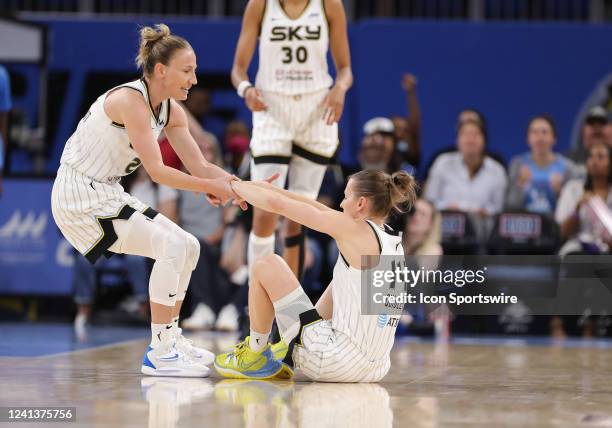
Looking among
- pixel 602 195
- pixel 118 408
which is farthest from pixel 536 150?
pixel 118 408

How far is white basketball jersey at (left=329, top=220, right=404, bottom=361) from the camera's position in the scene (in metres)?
4.59

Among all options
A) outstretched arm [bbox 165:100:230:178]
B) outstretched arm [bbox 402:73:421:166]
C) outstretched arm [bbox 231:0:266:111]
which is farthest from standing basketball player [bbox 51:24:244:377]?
outstretched arm [bbox 402:73:421:166]

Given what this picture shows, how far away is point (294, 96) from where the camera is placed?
6133 mm

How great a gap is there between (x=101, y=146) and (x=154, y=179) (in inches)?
13.0

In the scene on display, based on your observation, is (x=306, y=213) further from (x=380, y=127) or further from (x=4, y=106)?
(x=4, y=106)

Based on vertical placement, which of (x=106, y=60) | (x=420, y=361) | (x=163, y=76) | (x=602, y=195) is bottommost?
(x=420, y=361)

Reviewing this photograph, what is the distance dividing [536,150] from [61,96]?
5.09 m

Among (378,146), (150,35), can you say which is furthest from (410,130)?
(150,35)

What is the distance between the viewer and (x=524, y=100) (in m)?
10.3

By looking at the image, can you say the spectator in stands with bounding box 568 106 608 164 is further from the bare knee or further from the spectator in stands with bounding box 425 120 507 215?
the bare knee

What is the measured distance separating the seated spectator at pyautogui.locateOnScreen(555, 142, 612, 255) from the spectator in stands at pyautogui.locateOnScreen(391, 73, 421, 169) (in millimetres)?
1494

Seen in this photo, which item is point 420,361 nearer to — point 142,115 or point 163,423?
point 142,115

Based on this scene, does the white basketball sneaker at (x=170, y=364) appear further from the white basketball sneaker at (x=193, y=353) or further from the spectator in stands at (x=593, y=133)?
the spectator in stands at (x=593, y=133)

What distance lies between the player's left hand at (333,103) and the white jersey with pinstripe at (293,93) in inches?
3.5
